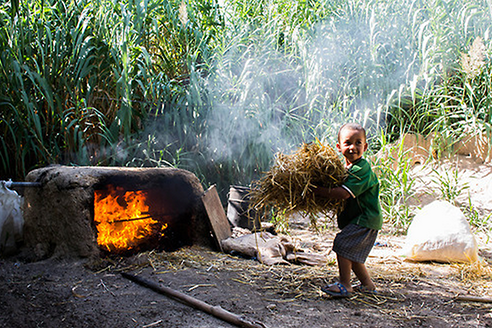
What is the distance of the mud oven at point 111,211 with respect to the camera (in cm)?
329

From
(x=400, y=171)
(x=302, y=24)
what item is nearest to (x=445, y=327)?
(x=400, y=171)

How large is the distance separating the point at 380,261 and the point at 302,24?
186 inches

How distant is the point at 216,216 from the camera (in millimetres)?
4098

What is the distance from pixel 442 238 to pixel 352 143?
1633mm

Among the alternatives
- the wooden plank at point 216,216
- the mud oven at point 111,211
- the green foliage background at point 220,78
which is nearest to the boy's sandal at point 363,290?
the wooden plank at point 216,216

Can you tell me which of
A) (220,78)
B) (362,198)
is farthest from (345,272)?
(220,78)

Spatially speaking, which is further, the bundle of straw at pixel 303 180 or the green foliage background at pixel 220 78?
the green foliage background at pixel 220 78

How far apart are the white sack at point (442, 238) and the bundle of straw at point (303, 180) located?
4.67 feet

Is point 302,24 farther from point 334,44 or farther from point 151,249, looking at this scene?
point 151,249

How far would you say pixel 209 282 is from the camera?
2973 mm

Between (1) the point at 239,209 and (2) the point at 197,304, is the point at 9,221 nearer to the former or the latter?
(2) the point at 197,304

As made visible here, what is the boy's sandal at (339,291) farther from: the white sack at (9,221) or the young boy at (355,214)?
the white sack at (9,221)

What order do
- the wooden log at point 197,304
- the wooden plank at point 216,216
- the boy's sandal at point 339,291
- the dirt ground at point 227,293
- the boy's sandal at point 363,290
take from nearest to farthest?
1. the wooden log at point 197,304
2. the dirt ground at point 227,293
3. the boy's sandal at point 339,291
4. the boy's sandal at point 363,290
5. the wooden plank at point 216,216

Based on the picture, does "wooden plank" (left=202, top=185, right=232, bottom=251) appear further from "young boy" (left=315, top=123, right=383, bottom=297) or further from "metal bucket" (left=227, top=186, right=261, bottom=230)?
"young boy" (left=315, top=123, right=383, bottom=297)
